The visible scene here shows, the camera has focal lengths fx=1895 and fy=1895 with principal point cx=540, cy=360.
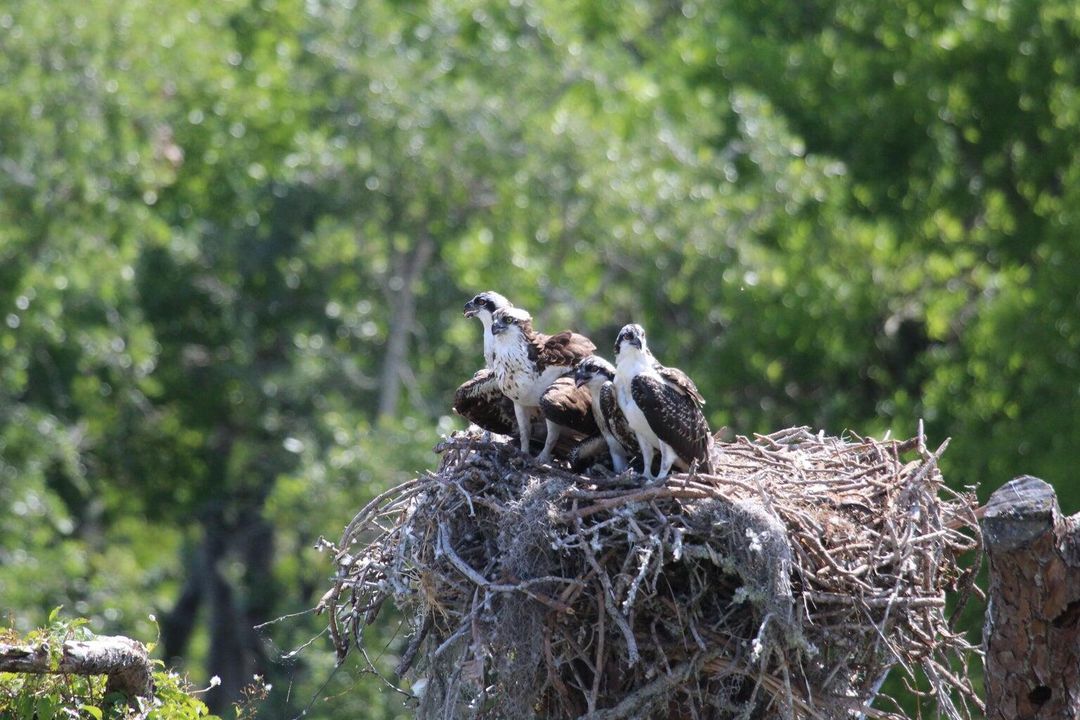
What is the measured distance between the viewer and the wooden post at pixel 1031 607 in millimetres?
6277

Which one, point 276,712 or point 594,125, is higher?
point 594,125

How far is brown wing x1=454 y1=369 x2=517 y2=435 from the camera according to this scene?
8.62 meters

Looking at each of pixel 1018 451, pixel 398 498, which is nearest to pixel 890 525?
pixel 398 498

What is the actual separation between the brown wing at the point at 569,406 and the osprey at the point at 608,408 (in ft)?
0.21

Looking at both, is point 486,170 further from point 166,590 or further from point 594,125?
point 166,590

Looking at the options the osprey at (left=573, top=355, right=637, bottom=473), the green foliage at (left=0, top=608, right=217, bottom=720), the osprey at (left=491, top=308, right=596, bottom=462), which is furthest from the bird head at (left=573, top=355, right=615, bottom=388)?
the green foliage at (left=0, top=608, right=217, bottom=720)

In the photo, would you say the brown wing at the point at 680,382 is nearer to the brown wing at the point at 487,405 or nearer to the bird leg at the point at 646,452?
the bird leg at the point at 646,452

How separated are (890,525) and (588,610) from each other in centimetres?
130

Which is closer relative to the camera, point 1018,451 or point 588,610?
point 588,610

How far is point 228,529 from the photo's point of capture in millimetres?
23578

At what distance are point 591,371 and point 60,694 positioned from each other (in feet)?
8.76

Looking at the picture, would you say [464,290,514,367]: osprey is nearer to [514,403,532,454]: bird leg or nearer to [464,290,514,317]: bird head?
[464,290,514,317]: bird head

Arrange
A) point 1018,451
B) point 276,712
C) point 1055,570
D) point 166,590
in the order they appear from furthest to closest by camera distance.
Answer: point 166,590
point 276,712
point 1018,451
point 1055,570

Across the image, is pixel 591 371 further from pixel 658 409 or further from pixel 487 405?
pixel 487 405
